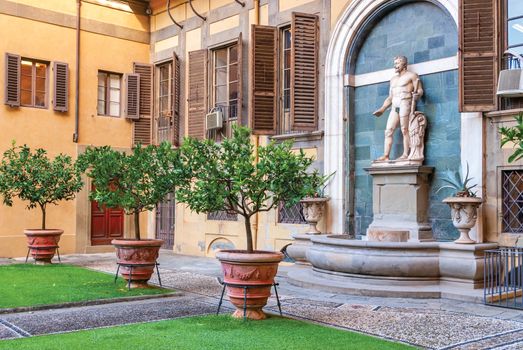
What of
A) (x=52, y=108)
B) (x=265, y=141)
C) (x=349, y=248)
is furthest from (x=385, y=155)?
(x=52, y=108)

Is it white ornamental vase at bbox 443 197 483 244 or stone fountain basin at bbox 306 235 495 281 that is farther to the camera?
white ornamental vase at bbox 443 197 483 244

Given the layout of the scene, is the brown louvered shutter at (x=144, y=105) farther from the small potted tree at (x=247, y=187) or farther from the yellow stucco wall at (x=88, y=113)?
the small potted tree at (x=247, y=187)

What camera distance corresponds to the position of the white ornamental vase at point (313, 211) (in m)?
12.6

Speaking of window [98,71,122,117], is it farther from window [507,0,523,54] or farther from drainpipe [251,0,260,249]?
window [507,0,523,54]

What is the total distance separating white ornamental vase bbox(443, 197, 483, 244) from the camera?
9.59m

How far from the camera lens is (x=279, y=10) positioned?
14.3 m

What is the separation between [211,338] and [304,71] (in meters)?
8.09

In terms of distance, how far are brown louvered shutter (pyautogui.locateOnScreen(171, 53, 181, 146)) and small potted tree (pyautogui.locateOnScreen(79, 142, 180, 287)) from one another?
271 inches

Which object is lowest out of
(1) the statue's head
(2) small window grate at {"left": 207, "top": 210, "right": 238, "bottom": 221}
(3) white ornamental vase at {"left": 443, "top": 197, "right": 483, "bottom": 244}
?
(2) small window grate at {"left": 207, "top": 210, "right": 238, "bottom": 221}

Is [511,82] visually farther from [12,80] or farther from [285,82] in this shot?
[12,80]

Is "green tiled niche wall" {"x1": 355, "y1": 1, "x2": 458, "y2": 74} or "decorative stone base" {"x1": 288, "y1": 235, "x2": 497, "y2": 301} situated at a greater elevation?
"green tiled niche wall" {"x1": 355, "y1": 1, "x2": 458, "y2": 74}

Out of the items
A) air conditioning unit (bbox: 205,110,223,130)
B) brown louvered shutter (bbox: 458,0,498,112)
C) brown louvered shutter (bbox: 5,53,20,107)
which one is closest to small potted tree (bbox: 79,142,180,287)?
brown louvered shutter (bbox: 458,0,498,112)

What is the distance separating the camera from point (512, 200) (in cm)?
1007

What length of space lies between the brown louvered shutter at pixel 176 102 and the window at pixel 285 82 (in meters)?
3.94
